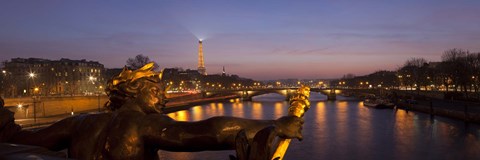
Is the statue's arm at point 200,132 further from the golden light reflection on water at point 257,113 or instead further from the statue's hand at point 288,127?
the golden light reflection on water at point 257,113

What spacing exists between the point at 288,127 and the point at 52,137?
122 cm

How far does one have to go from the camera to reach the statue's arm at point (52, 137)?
2264mm

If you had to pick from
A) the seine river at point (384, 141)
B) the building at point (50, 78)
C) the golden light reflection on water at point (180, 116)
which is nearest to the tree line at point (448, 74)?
the seine river at point (384, 141)

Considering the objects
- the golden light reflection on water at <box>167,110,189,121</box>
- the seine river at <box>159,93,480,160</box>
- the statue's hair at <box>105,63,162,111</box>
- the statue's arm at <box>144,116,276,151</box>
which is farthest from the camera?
the golden light reflection on water at <box>167,110,189,121</box>

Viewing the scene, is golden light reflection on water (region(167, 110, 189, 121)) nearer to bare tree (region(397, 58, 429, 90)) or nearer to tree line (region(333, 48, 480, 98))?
tree line (region(333, 48, 480, 98))

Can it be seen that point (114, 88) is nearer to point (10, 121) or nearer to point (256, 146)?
point (10, 121)

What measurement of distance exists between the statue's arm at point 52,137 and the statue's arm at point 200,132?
49 cm

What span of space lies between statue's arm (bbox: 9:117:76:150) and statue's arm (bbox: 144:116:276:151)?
1.61 feet

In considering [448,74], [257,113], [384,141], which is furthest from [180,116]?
[448,74]

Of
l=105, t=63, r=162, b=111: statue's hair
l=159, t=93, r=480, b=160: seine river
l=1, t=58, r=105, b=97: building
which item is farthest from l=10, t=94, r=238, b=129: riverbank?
l=105, t=63, r=162, b=111: statue's hair

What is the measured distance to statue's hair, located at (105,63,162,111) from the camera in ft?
7.80

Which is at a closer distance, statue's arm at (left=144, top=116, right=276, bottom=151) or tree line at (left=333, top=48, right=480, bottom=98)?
statue's arm at (left=144, top=116, right=276, bottom=151)

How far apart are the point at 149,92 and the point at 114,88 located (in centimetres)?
21

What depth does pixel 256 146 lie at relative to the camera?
5.63 ft
